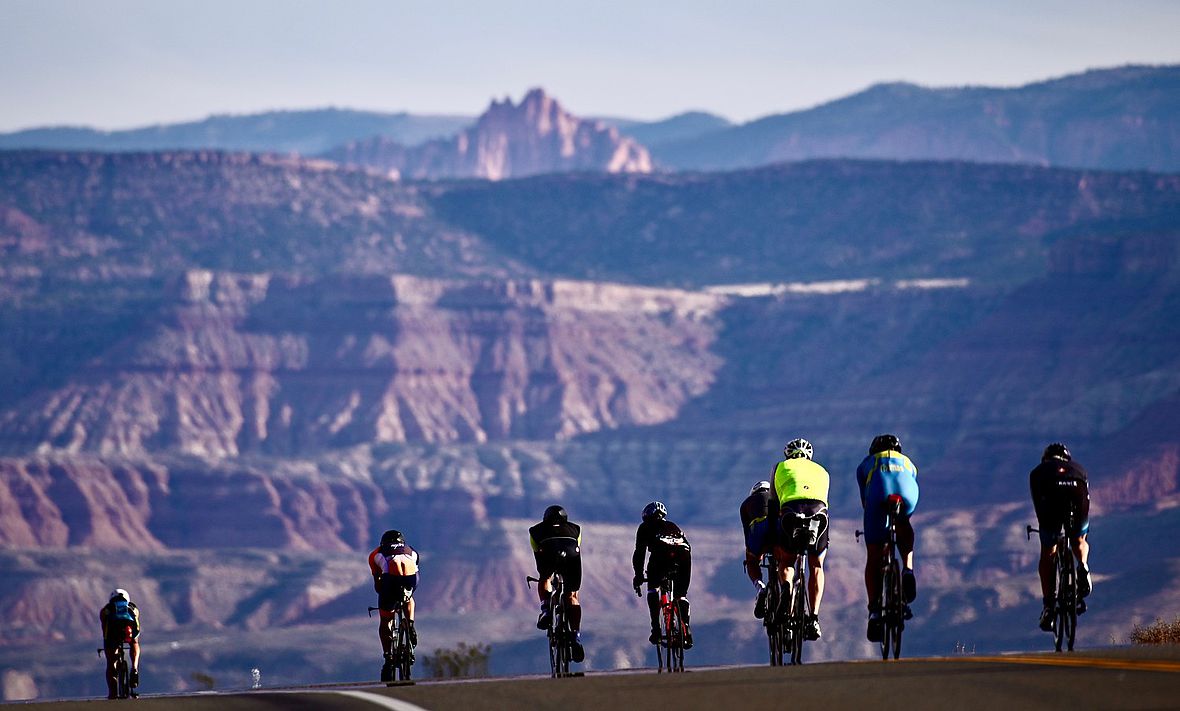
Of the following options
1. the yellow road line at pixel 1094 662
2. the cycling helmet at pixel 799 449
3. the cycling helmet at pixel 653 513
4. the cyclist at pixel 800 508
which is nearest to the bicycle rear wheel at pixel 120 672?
the cycling helmet at pixel 653 513

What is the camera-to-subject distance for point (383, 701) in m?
22.8

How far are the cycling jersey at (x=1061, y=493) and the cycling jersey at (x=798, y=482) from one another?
2301 millimetres

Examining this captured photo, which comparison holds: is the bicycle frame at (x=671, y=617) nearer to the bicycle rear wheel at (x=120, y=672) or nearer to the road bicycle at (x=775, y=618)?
the road bicycle at (x=775, y=618)

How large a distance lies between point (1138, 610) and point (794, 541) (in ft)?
449

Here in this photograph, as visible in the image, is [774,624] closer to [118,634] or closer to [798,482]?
[798,482]

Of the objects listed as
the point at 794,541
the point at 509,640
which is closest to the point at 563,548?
the point at 794,541

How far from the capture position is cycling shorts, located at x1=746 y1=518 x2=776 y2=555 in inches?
1167

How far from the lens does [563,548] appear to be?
102ft

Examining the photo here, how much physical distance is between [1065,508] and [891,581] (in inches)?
93.3

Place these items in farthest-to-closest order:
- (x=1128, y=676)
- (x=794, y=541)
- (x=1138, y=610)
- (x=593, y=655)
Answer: (x=593, y=655)
(x=1138, y=610)
(x=794, y=541)
(x=1128, y=676)

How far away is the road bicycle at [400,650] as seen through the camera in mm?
33438

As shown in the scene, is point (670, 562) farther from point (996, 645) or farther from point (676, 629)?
point (996, 645)

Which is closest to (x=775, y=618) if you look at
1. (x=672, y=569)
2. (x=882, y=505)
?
(x=672, y=569)

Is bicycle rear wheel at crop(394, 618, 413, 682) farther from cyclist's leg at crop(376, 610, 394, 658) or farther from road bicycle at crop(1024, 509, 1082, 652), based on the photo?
road bicycle at crop(1024, 509, 1082, 652)
